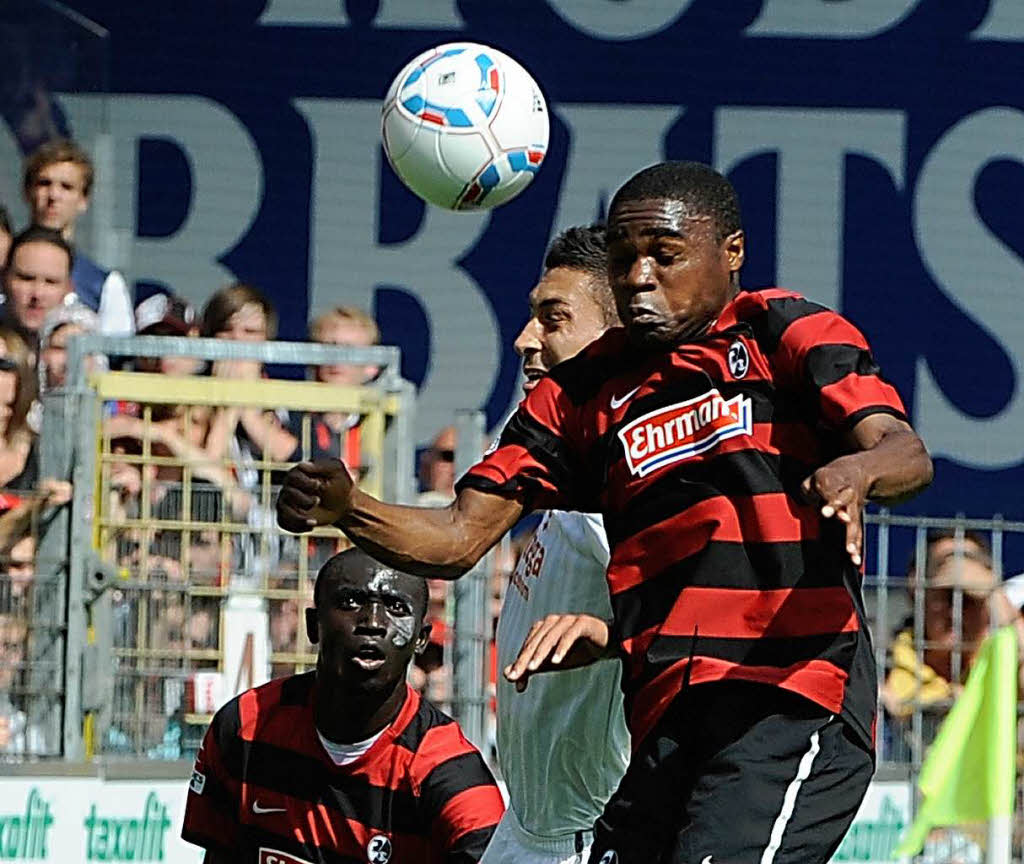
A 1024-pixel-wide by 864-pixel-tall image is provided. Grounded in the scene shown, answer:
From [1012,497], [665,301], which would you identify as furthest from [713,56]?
[665,301]

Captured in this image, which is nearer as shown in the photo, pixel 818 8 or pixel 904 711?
pixel 904 711

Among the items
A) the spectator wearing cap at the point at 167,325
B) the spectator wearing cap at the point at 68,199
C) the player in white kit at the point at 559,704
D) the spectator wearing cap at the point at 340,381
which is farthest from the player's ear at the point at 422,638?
the spectator wearing cap at the point at 68,199

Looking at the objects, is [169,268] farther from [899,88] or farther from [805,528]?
[805,528]

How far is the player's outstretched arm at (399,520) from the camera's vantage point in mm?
3939

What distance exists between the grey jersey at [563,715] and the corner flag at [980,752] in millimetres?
2572

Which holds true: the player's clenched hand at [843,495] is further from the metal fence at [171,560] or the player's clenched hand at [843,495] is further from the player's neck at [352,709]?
the metal fence at [171,560]

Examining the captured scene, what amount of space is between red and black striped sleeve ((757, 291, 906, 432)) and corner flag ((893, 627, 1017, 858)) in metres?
3.85

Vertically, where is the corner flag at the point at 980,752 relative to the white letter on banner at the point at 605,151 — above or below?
below

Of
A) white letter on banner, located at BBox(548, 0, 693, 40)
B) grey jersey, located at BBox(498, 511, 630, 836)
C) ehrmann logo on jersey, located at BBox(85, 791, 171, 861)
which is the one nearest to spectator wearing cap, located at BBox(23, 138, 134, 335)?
ehrmann logo on jersey, located at BBox(85, 791, 171, 861)

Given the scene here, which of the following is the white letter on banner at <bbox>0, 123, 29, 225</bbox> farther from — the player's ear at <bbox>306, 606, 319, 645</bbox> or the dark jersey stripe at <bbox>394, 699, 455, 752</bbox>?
the dark jersey stripe at <bbox>394, 699, 455, 752</bbox>

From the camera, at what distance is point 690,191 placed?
13.6ft

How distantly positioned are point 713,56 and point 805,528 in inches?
334

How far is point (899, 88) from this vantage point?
1220 cm

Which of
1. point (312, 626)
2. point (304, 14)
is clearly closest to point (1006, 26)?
point (304, 14)
